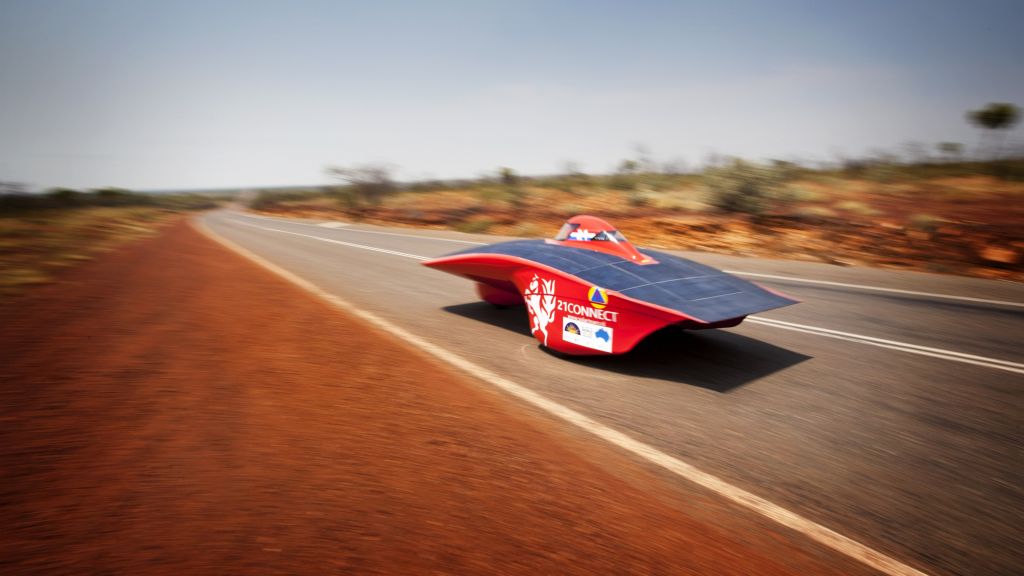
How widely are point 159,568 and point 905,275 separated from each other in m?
10.7

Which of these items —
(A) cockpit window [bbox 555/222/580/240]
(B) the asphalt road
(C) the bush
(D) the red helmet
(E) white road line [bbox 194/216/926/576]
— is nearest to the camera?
(E) white road line [bbox 194/216/926/576]

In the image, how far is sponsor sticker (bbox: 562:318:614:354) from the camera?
14.0 feet

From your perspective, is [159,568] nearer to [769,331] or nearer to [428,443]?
[428,443]

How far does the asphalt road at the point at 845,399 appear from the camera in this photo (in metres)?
2.38

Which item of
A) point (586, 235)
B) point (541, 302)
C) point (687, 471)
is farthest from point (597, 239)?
point (687, 471)

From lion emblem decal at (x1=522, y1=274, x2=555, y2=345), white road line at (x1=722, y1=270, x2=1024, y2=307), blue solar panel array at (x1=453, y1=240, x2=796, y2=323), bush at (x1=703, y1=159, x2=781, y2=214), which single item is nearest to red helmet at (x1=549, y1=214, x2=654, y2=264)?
blue solar panel array at (x1=453, y1=240, x2=796, y2=323)

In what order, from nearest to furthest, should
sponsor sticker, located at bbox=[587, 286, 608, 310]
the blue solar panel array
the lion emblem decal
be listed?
1. the blue solar panel array
2. sponsor sticker, located at bbox=[587, 286, 608, 310]
3. the lion emblem decal

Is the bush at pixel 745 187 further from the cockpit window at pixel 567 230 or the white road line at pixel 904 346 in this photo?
the cockpit window at pixel 567 230

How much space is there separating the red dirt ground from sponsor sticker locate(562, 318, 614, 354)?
1.04 meters

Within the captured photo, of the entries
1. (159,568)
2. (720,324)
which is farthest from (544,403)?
(159,568)

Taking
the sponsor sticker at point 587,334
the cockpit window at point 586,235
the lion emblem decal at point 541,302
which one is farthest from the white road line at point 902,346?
the lion emblem decal at point 541,302

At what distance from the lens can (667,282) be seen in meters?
4.44

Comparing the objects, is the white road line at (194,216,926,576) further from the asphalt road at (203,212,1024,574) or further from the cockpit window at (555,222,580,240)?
the cockpit window at (555,222,580,240)

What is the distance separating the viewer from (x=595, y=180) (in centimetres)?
3806
